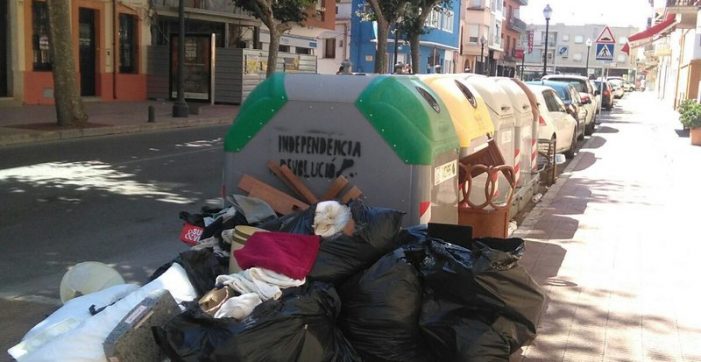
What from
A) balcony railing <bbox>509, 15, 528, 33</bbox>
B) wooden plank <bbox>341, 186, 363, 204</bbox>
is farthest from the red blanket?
balcony railing <bbox>509, 15, 528, 33</bbox>

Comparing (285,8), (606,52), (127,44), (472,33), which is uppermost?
(472,33)

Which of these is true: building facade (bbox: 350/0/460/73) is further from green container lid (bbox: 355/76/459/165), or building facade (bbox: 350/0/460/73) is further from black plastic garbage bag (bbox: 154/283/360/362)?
black plastic garbage bag (bbox: 154/283/360/362)

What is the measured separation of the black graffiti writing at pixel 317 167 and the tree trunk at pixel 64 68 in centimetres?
1224

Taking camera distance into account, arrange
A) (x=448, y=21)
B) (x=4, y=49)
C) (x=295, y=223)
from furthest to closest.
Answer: (x=448, y=21)
(x=4, y=49)
(x=295, y=223)

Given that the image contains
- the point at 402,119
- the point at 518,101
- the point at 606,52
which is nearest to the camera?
the point at 402,119

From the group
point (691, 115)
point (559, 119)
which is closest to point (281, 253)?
point (559, 119)

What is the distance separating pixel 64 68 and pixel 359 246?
13450 mm

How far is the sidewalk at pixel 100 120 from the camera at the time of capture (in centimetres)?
1437

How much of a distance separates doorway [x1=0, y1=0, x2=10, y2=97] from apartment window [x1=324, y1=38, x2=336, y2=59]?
81.4 feet

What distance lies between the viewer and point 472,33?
208ft

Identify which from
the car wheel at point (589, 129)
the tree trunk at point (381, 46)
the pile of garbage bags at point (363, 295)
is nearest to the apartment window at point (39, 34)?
the tree trunk at point (381, 46)

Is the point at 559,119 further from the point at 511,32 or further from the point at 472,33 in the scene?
the point at 511,32

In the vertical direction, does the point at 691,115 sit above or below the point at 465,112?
below

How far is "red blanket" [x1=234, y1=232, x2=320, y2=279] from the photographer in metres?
3.49
